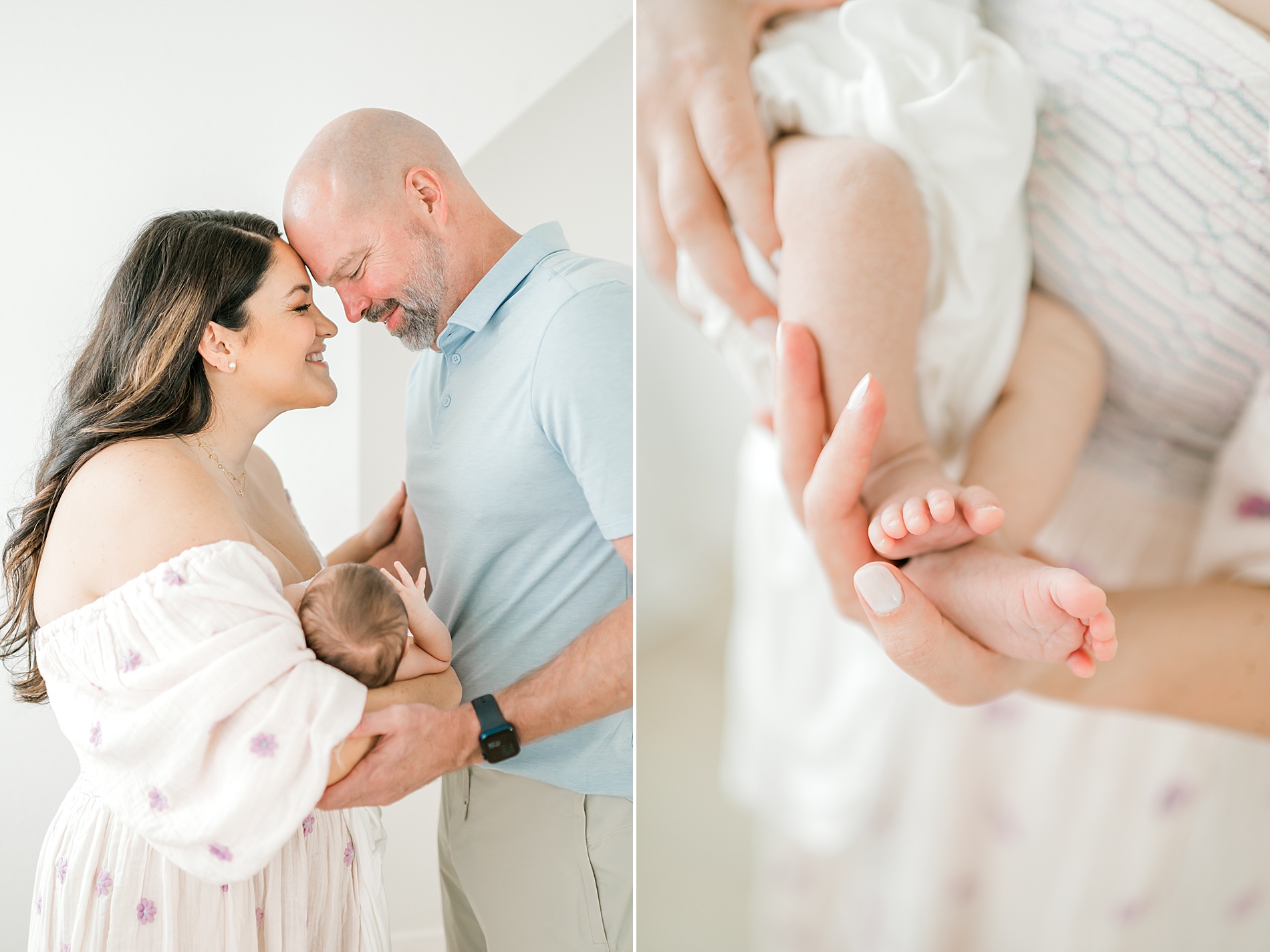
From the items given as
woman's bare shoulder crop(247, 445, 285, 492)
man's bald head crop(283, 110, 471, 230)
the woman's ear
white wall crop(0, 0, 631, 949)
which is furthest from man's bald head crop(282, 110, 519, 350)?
white wall crop(0, 0, 631, 949)

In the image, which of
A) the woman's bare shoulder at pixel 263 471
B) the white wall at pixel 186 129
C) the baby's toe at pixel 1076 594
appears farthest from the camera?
the white wall at pixel 186 129

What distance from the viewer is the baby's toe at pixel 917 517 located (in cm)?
26

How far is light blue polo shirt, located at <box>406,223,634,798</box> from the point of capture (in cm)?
95

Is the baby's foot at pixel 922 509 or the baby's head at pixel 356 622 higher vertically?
the baby's foot at pixel 922 509

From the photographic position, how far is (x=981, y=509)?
26cm

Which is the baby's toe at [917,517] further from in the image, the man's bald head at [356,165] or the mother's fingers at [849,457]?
the man's bald head at [356,165]

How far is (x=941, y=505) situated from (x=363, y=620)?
32.3 inches

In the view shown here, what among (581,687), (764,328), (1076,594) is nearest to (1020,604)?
(1076,594)

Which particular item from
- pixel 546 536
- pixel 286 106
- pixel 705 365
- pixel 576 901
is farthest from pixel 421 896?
pixel 705 365

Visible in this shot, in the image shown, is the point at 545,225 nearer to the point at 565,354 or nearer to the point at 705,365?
the point at 565,354

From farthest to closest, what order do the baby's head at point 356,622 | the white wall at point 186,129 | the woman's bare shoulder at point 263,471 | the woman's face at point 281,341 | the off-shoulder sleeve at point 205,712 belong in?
the white wall at point 186,129, the woman's bare shoulder at point 263,471, the woman's face at point 281,341, the baby's head at point 356,622, the off-shoulder sleeve at point 205,712

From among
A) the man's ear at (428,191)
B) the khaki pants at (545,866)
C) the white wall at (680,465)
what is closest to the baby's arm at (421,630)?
the khaki pants at (545,866)

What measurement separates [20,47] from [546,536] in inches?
55.6

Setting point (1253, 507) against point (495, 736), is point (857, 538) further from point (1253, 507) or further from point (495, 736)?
point (495, 736)
